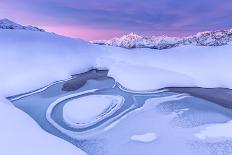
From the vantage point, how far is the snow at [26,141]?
14.3ft

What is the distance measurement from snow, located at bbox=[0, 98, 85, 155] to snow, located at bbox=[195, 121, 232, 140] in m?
2.21

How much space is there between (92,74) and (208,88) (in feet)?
12.7

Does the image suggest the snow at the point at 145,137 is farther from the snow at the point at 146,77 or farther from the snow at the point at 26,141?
the snow at the point at 146,77

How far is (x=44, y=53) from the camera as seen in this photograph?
37.2ft

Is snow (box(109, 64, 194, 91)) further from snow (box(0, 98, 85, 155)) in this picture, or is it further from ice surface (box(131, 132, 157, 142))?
snow (box(0, 98, 85, 155))

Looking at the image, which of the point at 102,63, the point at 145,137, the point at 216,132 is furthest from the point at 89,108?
the point at 102,63

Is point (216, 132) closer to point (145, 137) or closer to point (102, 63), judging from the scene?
point (145, 137)

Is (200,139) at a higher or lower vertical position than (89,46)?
lower

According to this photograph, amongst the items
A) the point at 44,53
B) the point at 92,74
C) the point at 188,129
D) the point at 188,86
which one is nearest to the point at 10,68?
the point at 44,53

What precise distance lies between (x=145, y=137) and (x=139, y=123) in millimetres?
667

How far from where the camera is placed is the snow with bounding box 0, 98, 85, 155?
4.36 metres

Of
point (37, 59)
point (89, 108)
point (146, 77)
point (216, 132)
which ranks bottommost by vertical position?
point (216, 132)

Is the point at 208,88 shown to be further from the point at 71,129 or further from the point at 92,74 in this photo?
the point at 71,129

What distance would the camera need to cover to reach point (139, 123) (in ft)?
20.3
